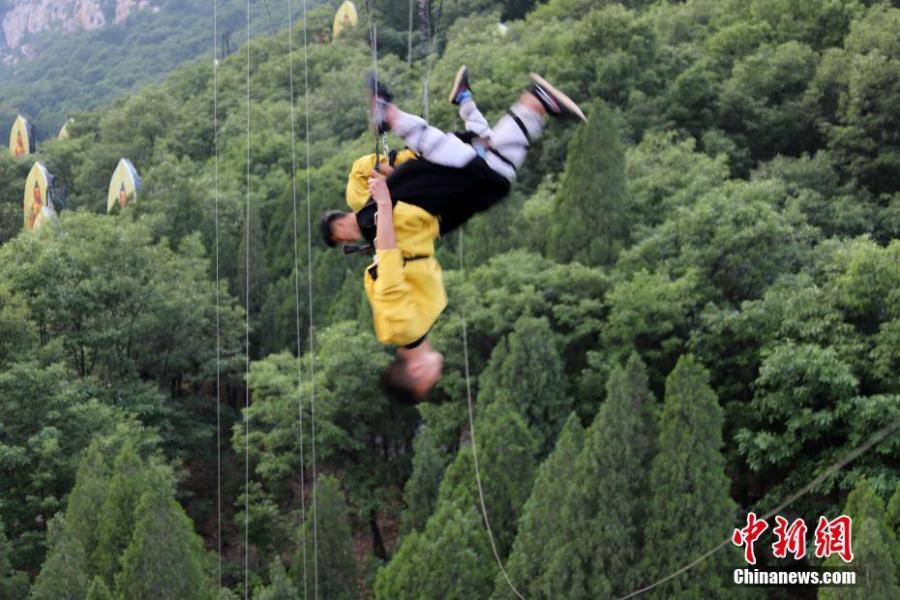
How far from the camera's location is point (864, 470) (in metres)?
15.2

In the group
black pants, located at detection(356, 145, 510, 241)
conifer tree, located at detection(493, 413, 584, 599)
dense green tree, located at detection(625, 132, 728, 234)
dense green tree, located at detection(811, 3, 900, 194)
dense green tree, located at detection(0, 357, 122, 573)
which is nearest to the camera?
black pants, located at detection(356, 145, 510, 241)

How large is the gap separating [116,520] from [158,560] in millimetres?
1148

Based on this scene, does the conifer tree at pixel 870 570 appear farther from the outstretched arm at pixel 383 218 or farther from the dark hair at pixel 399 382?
the outstretched arm at pixel 383 218

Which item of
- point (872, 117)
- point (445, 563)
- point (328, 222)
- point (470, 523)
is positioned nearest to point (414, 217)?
point (328, 222)

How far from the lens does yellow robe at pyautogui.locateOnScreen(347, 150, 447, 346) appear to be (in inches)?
215

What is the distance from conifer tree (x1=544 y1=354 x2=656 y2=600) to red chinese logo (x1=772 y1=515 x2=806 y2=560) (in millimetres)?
2005

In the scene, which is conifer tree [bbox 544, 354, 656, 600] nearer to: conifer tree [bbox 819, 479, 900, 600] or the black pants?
conifer tree [bbox 819, 479, 900, 600]

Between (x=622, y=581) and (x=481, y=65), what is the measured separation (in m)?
19.0

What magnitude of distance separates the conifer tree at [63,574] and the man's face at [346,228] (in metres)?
9.39

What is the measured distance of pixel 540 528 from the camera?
14.1 m

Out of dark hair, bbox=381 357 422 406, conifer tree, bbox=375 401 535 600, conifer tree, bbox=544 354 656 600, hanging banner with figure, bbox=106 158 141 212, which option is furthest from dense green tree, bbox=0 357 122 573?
hanging banner with figure, bbox=106 158 141 212

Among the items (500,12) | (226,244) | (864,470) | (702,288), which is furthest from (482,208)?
(500,12)

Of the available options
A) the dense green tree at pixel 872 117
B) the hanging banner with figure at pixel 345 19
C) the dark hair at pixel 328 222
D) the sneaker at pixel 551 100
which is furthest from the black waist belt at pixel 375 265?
the hanging banner with figure at pixel 345 19

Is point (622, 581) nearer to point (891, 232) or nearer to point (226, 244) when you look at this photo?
point (891, 232)
